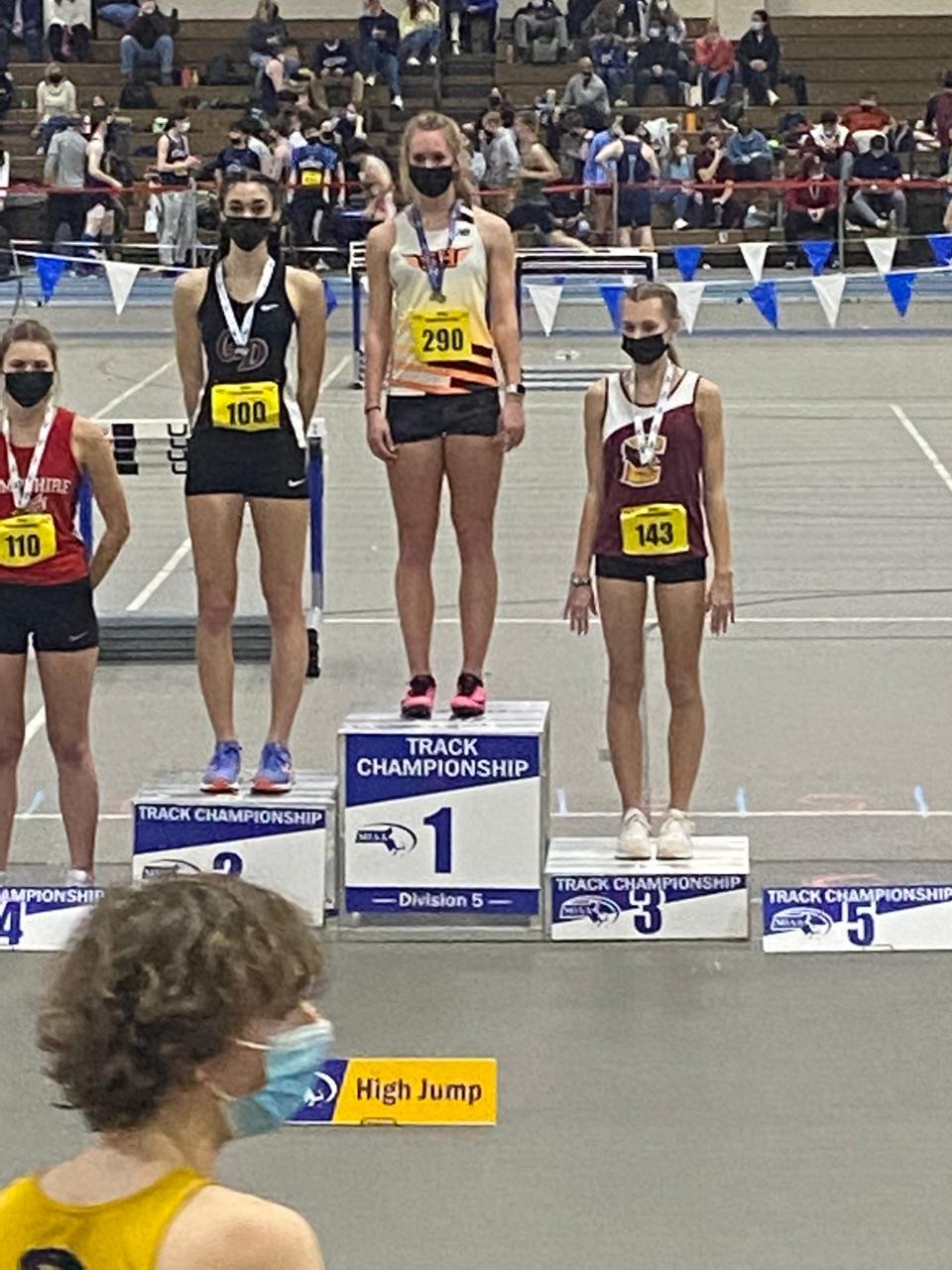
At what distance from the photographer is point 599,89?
29.9 metres

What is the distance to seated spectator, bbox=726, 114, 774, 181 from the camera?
27.6m

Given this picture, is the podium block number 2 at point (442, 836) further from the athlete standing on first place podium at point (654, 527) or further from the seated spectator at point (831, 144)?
the seated spectator at point (831, 144)

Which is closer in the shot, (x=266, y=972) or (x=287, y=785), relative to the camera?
(x=266, y=972)

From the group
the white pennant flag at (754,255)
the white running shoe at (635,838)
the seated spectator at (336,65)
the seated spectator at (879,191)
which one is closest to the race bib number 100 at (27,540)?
the white running shoe at (635,838)

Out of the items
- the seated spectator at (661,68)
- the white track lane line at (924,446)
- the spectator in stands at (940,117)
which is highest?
the seated spectator at (661,68)

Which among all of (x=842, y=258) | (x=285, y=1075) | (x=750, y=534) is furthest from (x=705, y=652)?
(x=842, y=258)

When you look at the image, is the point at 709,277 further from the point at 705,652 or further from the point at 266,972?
the point at 266,972

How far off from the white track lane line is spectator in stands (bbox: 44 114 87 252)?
403 inches

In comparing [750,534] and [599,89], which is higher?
[599,89]

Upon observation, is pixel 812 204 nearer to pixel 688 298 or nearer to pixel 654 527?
pixel 688 298

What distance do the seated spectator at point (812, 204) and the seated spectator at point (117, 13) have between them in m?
10.6

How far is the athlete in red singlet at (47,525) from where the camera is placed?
700 cm

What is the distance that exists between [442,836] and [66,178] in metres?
21.1

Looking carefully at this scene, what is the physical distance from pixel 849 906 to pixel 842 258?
1951cm
